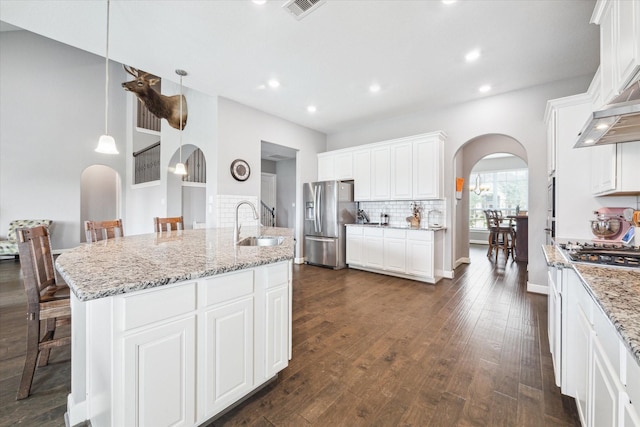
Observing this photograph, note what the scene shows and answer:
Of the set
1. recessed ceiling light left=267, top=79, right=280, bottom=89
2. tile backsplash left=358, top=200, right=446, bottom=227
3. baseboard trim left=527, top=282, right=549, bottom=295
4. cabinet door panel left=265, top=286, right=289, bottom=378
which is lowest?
baseboard trim left=527, top=282, right=549, bottom=295

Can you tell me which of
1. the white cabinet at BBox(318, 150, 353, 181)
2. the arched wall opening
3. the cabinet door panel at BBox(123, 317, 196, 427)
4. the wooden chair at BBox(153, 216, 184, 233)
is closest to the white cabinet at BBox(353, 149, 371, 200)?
the white cabinet at BBox(318, 150, 353, 181)

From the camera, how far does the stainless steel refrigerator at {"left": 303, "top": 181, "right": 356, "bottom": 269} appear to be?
4.98 meters

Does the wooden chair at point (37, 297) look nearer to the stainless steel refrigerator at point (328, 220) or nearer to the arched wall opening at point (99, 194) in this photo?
the stainless steel refrigerator at point (328, 220)

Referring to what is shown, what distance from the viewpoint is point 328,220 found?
16.6 ft

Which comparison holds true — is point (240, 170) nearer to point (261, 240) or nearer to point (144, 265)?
point (261, 240)

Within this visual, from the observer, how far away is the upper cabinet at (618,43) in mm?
1294

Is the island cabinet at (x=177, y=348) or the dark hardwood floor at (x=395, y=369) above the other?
the island cabinet at (x=177, y=348)

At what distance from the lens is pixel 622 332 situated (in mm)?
690

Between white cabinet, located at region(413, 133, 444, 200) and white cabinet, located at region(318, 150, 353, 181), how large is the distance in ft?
4.39

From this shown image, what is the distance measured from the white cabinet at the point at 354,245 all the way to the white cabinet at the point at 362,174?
669 millimetres

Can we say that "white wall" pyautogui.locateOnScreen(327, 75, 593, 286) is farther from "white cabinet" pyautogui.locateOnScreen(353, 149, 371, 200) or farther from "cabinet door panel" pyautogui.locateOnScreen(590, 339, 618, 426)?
"cabinet door panel" pyautogui.locateOnScreen(590, 339, 618, 426)

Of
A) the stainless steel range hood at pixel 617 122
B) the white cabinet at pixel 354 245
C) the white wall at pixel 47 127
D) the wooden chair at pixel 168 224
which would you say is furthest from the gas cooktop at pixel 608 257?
the white wall at pixel 47 127

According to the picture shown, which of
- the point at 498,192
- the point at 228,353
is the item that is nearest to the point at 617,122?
the point at 228,353

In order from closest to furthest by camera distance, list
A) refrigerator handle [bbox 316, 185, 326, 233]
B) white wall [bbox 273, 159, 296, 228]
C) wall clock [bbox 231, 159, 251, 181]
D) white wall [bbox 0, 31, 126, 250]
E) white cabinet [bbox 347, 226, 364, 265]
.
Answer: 1. wall clock [bbox 231, 159, 251, 181]
2. white cabinet [bbox 347, 226, 364, 265]
3. refrigerator handle [bbox 316, 185, 326, 233]
4. white wall [bbox 0, 31, 126, 250]
5. white wall [bbox 273, 159, 296, 228]
